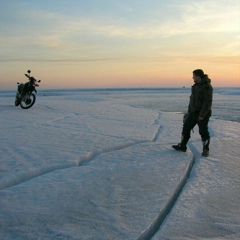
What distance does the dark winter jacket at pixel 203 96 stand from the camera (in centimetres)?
547

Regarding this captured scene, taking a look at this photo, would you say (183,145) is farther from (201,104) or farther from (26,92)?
(26,92)

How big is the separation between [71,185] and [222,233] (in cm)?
186

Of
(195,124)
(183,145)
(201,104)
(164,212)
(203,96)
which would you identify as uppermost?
(203,96)

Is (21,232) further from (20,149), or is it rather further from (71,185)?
(20,149)

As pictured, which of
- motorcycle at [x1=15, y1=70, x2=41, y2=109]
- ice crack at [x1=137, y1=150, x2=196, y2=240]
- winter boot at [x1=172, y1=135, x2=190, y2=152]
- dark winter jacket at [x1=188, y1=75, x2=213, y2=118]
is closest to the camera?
ice crack at [x1=137, y1=150, x2=196, y2=240]

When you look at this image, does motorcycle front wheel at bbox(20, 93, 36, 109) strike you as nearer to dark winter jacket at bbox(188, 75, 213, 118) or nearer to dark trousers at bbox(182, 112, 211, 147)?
dark trousers at bbox(182, 112, 211, 147)

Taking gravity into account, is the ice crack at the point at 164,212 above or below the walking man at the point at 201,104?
below

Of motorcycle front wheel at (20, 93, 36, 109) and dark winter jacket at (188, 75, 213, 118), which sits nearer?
dark winter jacket at (188, 75, 213, 118)

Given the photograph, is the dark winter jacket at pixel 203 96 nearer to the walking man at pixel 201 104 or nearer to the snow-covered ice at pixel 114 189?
the walking man at pixel 201 104

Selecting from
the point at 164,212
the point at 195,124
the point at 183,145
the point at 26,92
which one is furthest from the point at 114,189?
the point at 26,92

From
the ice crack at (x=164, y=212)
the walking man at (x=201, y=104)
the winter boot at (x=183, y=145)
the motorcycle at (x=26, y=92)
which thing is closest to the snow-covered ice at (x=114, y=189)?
the ice crack at (x=164, y=212)

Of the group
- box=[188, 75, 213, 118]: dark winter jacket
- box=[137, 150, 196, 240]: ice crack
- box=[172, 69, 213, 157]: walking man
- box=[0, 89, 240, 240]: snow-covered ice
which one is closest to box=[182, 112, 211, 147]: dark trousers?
box=[172, 69, 213, 157]: walking man

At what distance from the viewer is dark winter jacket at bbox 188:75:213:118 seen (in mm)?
5471

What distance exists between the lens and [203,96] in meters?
5.53
